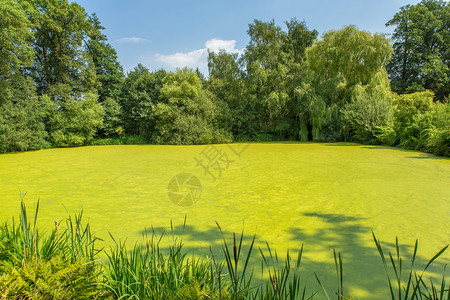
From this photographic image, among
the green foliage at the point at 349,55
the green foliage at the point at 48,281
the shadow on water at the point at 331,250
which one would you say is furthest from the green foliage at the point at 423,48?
the green foliage at the point at 48,281

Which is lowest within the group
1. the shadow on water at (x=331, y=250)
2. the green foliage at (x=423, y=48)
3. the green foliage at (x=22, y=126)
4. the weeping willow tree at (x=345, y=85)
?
the shadow on water at (x=331, y=250)

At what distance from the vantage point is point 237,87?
16828 millimetres

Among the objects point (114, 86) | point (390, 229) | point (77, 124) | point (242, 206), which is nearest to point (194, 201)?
point (242, 206)

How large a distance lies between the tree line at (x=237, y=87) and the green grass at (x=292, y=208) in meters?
5.07

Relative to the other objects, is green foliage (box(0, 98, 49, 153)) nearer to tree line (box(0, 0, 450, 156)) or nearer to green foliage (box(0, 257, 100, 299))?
tree line (box(0, 0, 450, 156))

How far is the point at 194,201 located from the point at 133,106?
557 inches

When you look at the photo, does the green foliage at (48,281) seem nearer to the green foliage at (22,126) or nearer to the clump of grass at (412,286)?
the clump of grass at (412,286)

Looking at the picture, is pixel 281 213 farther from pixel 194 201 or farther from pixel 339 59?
pixel 339 59

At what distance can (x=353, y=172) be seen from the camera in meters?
4.85

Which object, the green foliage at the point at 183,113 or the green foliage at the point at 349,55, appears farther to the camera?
the green foliage at the point at 183,113

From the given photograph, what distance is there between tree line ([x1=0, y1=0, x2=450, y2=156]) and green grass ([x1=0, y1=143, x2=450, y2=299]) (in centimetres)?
507

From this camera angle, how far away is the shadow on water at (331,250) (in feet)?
5.16

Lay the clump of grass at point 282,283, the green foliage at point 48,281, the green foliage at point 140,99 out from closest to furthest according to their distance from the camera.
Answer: the clump of grass at point 282,283 < the green foliage at point 48,281 < the green foliage at point 140,99

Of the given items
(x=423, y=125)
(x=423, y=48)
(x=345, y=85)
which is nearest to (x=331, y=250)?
(x=423, y=125)
